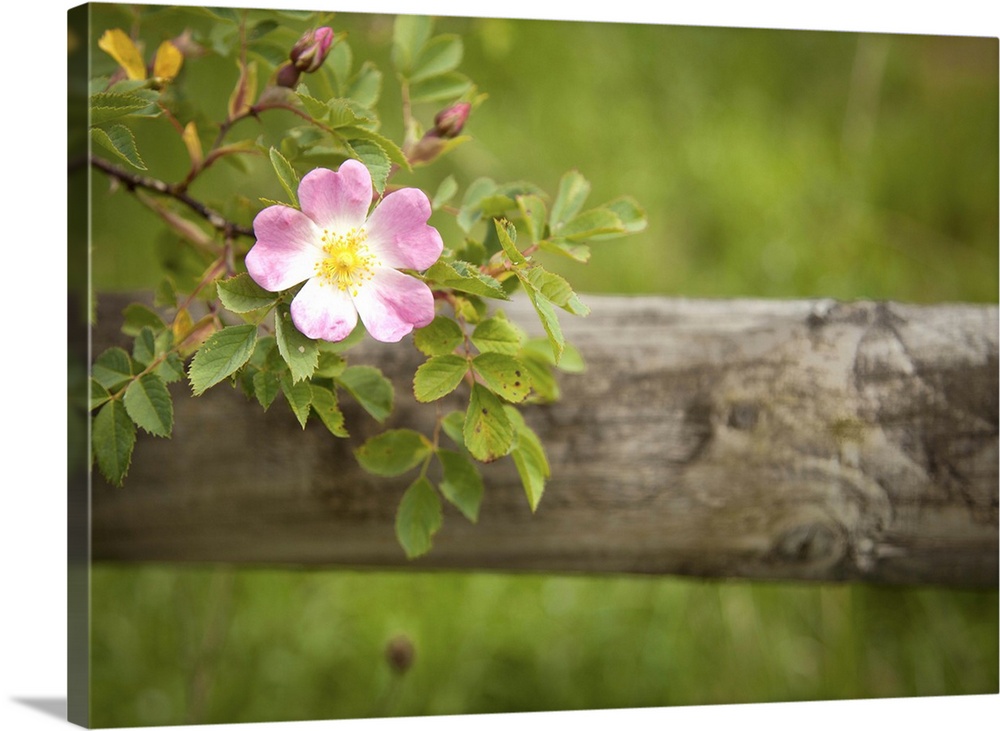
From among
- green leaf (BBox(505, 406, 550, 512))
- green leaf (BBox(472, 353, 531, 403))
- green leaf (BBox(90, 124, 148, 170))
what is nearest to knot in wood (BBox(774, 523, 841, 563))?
green leaf (BBox(505, 406, 550, 512))

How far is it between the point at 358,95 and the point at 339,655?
115 centimetres

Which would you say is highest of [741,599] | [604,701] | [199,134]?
[199,134]

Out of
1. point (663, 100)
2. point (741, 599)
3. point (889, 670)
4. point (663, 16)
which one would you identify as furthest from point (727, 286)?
point (663, 16)

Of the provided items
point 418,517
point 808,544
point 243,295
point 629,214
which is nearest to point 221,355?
point 243,295

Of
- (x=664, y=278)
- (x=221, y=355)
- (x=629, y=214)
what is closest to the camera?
(x=221, y=355)

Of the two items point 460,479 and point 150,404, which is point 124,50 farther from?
point 460,479

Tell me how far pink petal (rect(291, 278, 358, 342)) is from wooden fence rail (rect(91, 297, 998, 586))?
0.37m

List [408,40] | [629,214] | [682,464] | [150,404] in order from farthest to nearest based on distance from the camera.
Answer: [682,464], [408,40], [629,214], [150,404]

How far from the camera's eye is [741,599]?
1870 mm

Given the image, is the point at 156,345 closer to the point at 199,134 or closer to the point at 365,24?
the point at 199,134

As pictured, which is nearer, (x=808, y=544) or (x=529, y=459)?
(x=529, y=459)

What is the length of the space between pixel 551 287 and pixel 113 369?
332 mm

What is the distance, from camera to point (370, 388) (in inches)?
32.7

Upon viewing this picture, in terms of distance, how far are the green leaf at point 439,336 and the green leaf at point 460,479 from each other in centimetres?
15
